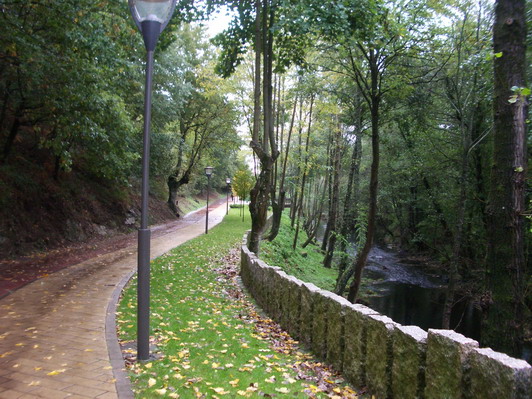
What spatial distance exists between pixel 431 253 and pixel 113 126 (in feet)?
62.2

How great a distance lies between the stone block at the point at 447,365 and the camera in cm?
280

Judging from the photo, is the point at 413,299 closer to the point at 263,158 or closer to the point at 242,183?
the point at 263,158

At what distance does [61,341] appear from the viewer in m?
4.93

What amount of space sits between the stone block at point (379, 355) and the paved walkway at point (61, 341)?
2.38 metres

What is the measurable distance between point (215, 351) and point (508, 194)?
3.99 meters

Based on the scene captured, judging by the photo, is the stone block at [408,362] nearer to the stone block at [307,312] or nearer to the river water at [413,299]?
the stone block at [307,312]

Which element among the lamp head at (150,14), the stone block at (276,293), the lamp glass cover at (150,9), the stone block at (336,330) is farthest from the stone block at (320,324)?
the lamp glass cover at (150,9)

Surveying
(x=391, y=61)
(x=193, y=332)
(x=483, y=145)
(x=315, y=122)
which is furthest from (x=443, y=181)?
(x=193, y=332)

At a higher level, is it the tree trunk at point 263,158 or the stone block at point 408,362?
the tree trunk at point 263,158

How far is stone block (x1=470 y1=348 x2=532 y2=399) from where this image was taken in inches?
94.9

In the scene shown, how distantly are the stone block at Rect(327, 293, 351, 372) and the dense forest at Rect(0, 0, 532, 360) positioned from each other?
1.66 metres

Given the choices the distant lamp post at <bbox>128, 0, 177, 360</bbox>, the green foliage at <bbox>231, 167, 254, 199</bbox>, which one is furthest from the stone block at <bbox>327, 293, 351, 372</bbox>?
the green foliage at <bbox>231, 167, 254, 199</bbox>

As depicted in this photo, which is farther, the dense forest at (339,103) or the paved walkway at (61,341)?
the dense forest at (339,103)

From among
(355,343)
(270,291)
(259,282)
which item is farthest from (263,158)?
(355,343)
